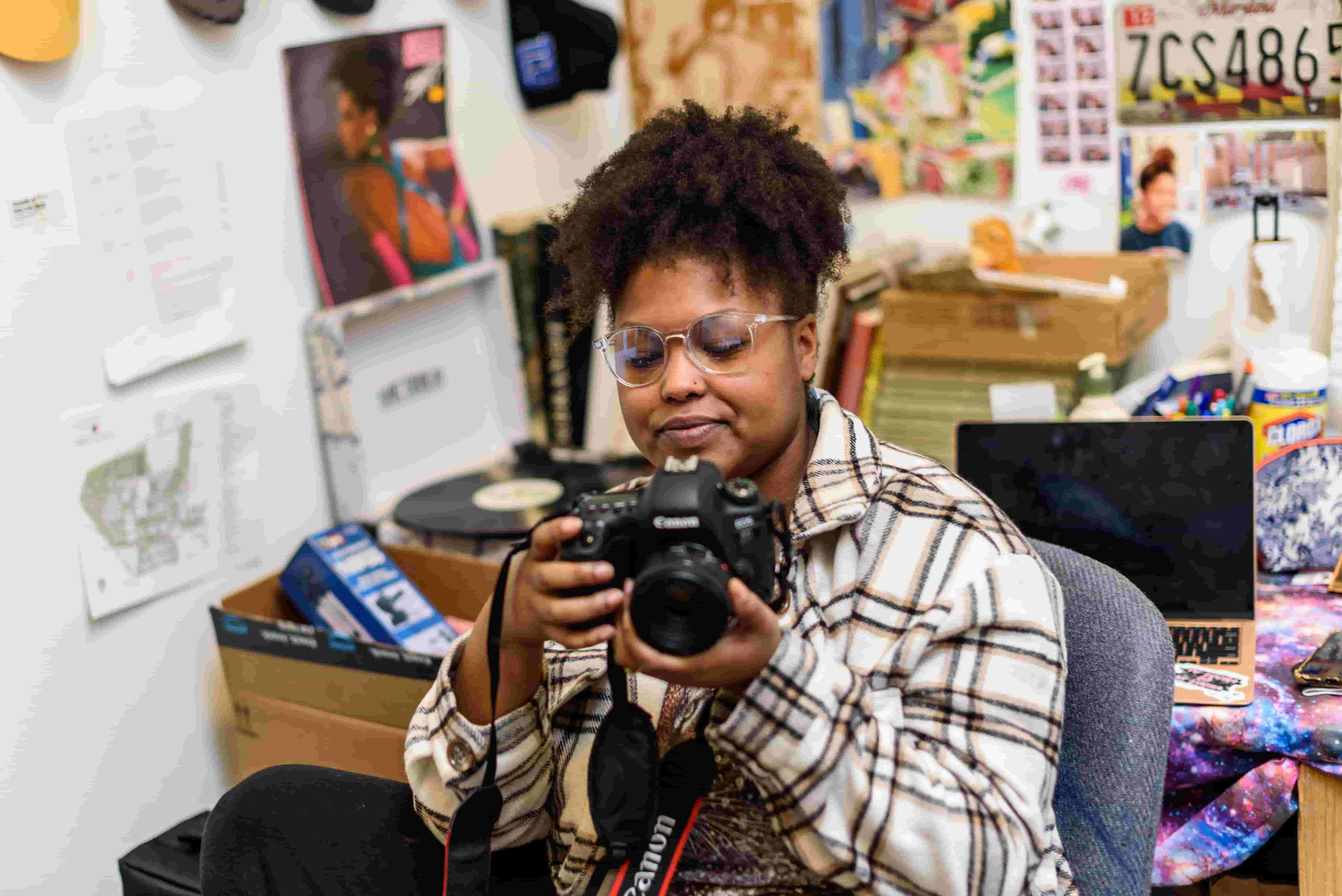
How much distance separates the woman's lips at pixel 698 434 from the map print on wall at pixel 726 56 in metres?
1.34

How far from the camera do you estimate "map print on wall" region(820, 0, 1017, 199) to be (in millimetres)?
2148

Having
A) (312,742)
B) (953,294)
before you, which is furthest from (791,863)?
(953,294)

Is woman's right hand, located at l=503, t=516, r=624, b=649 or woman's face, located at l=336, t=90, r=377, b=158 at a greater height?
woman's face, located at l=336, t=90, r=377, b=158

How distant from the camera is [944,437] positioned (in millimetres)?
1980

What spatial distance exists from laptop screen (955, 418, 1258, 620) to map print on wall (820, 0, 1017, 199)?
0.78 m

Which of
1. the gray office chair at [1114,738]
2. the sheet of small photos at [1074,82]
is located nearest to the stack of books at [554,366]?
the sheet of small photos at [1074,82]

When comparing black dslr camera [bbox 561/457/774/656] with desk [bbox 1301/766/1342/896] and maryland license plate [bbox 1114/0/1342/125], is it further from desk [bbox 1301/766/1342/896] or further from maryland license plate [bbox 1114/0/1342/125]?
maryland license plate [bbox 1114/0/1342/125]

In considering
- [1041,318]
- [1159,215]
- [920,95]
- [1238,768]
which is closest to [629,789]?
[1238,768]

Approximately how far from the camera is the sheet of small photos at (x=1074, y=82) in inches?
80.0

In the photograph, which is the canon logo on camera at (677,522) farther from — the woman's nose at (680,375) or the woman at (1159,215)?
the woman at (1159,215)

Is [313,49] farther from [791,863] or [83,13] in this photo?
[791,863]

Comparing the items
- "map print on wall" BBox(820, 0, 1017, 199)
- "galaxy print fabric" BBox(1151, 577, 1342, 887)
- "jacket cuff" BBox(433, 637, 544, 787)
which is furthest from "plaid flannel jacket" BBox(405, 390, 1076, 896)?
"map print on wall" BBox(820, 0, 1017, 199)

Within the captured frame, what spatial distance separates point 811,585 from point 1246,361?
3.11ft

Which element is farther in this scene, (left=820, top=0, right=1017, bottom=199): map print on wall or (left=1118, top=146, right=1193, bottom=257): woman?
(left=820, top=0, right=1017, bottom=199): map print on wall
